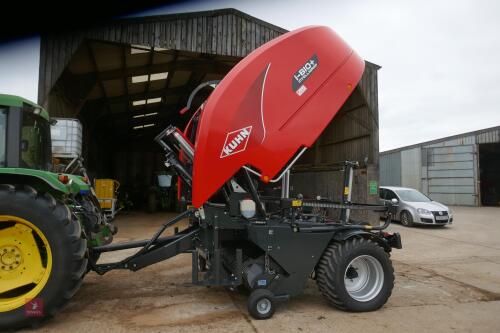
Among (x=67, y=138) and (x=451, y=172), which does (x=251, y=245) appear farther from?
(x=451, y=172)

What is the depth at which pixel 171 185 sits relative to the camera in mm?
19016

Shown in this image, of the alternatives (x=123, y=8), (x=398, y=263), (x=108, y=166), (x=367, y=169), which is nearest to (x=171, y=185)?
(x=108, y=166)

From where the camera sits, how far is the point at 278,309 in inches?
166

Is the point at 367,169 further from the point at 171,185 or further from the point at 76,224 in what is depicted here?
the point at 171,185

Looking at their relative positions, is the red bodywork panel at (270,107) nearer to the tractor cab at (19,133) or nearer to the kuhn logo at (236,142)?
the kuhn logo at (236,142)

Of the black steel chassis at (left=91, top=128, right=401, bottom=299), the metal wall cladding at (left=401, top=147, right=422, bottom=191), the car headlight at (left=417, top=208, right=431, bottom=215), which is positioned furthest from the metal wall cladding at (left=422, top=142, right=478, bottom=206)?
the black steel chassis at (left=91, top=128, right=401, bottom=299)

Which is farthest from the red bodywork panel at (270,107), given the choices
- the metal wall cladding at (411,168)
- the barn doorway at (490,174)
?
the barn doorway at (490,174)

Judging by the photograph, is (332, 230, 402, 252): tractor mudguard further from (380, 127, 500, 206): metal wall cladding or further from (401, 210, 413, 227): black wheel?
(380, 127, 500, 206): metal wall cladding

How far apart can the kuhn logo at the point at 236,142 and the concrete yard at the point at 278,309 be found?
1691 millimetres

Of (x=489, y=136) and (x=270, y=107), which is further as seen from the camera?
(x=489, y=136)

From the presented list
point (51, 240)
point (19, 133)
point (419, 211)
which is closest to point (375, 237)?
point (51, 240)

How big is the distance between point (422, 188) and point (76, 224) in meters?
22.9

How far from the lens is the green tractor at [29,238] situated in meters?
3.45

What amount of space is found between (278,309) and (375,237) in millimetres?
1384
